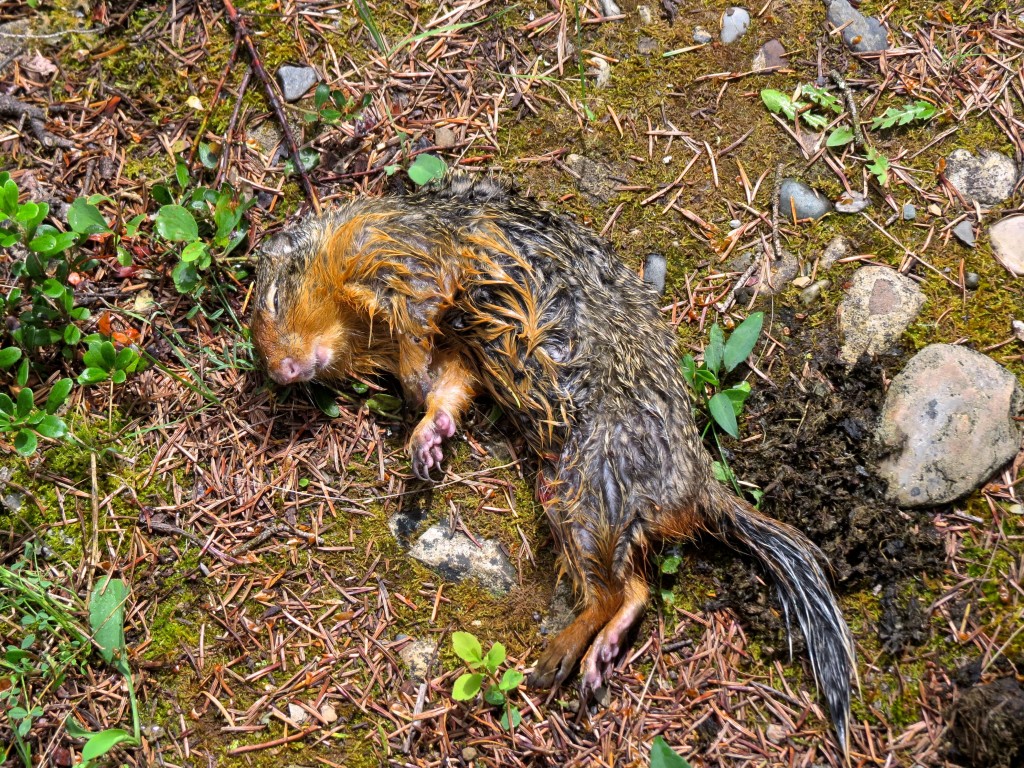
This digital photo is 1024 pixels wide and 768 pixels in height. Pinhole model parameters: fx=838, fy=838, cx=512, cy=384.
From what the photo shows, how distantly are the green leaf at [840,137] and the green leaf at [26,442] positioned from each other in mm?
4841

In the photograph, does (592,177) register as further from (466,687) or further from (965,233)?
(466,687)

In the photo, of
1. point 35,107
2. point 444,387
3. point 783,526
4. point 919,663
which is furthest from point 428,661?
point 35,107

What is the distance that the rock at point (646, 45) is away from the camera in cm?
527

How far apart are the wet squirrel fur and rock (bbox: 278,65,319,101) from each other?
0.90m

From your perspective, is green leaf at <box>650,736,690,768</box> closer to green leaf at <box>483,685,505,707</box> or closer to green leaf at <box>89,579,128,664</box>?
green leaf at <box>483,685,505,707</box>

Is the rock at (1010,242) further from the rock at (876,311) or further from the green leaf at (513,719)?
the green leaf at (513,719)

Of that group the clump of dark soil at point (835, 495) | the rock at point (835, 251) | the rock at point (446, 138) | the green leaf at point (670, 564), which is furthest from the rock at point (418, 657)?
the rock at point (835, 251)

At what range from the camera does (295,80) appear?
17.4 ft

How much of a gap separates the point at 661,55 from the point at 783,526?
2.97m

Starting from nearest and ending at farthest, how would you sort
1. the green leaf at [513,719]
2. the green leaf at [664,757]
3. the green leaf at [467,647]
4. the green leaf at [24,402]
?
the green leaf at [664,757] < the green leaf at [467,647] < the green leaf at [513,719] < the green leaf at [24,402]

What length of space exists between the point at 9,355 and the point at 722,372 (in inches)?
159

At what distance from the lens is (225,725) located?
14.6 feet

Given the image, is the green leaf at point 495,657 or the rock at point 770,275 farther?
the rock at point 770,275

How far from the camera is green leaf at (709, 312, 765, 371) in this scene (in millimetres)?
4742
